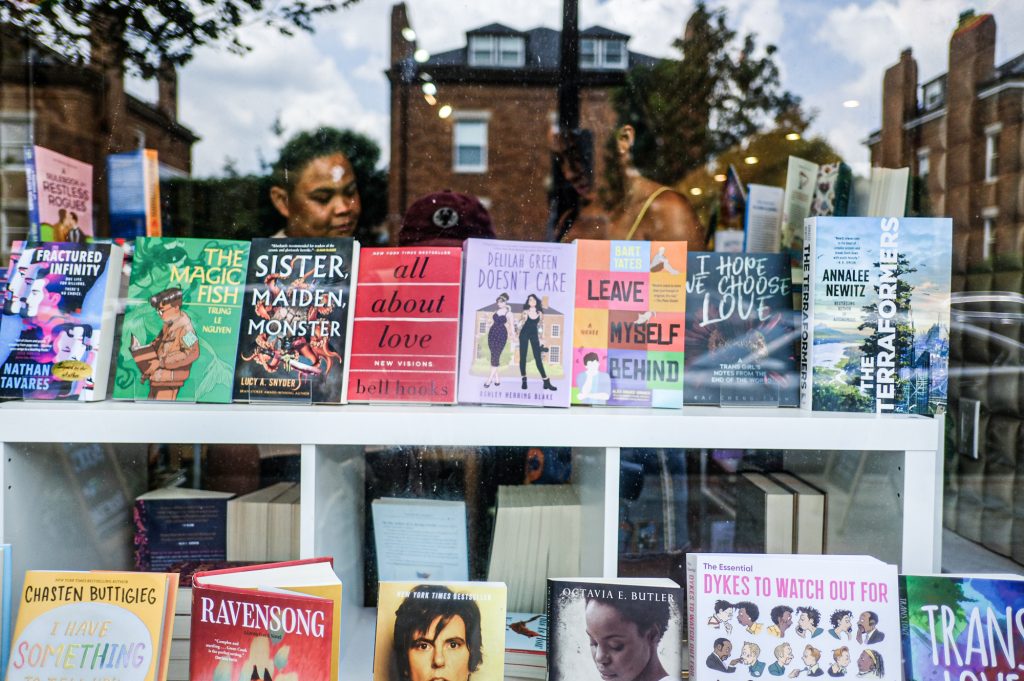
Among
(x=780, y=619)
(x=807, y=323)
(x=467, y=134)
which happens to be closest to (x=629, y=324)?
(x=807, y=323)

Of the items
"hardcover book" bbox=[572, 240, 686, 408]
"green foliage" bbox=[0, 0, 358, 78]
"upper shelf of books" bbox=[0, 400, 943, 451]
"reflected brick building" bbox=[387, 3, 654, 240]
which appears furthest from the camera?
"reflected brick building" bbox=[387, 3, 654, 240]

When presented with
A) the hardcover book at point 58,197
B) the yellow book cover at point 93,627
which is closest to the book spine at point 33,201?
the hardcover book at point 58,197

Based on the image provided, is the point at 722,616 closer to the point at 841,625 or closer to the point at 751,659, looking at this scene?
the point at 751,659

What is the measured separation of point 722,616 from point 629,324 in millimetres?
579

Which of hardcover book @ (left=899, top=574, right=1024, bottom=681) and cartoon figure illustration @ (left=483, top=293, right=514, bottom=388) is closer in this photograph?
hardcover book @ (left=899, top=574, right=1024, bottom=681)

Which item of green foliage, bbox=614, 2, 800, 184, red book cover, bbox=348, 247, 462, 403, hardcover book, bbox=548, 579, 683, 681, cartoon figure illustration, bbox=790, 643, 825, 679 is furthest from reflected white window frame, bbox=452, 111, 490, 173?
cartoon figure illustration, bbox=790, 643, 825, 679

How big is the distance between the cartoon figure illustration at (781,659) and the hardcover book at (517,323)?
58 centimetres

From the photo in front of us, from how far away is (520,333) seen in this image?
1394 mm

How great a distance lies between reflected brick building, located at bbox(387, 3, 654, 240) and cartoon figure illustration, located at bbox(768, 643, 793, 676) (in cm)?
131

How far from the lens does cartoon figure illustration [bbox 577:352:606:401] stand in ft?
4.55

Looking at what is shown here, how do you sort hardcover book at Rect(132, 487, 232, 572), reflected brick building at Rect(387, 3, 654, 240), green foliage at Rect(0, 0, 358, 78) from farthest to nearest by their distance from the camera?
1. reflected brick building at Rect(387, 3, 654, 240)
2. green foliage at Rect(0, 0, 358, 78)
3. hardcover book at Rect(132, 487, 232, 572)

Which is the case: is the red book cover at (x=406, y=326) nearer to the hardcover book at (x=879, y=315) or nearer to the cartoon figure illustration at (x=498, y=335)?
the cartoon figure illustration at (x=498, y=335)

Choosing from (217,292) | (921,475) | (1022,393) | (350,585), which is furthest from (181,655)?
(1022,393)

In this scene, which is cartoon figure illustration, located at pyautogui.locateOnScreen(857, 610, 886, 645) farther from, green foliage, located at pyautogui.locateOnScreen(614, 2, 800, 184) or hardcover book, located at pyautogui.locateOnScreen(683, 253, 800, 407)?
green foliage, located at pyautogui.locateOnScreen(614, 2, 800, 184)
